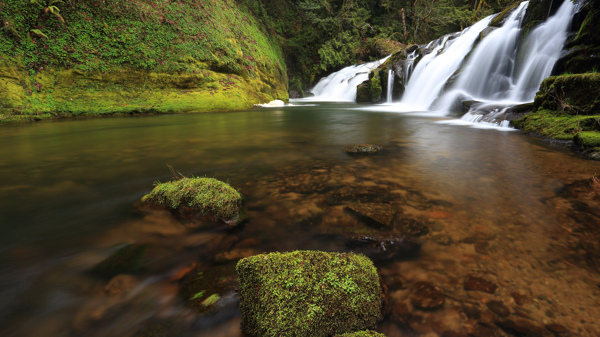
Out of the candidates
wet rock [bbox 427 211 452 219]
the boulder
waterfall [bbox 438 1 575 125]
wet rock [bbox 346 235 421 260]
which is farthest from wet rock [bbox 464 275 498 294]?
waterfall [bbox 438 1 575 125]

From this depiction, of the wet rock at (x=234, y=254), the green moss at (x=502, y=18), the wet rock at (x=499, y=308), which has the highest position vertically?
the green moss at (x=502, y=18)

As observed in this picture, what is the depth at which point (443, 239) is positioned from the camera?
220 centimetres

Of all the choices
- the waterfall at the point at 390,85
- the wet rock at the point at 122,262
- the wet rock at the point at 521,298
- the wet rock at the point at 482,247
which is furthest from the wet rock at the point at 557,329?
the waterfall at the point at 390,85

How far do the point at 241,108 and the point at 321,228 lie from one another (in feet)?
44.1

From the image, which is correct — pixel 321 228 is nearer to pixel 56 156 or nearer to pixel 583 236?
pixel 583 236

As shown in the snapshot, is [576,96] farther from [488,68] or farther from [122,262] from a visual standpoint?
[122,262]

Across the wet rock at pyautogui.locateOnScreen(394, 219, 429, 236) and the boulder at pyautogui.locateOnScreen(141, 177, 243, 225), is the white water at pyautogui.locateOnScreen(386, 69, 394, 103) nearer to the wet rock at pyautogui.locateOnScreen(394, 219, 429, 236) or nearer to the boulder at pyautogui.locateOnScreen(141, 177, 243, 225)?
the wet rock at pyautogui.locateOnScreen(394, 219, 429, 236)

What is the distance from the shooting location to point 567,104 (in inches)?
238

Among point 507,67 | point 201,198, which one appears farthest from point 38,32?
point 507,67

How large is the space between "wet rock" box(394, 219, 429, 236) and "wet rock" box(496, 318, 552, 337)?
91cm

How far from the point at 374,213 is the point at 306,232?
28.4 inches

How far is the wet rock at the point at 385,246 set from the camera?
6.67 ft

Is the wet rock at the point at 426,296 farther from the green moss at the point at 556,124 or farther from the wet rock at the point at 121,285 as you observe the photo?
the green moss at the point at 556,124

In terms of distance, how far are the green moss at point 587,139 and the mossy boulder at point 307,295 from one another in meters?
5.68
